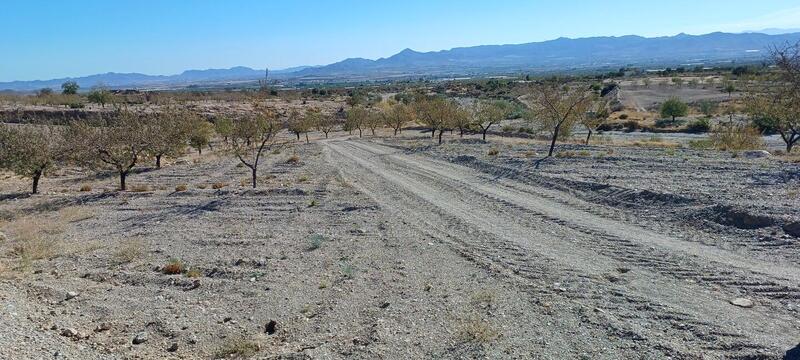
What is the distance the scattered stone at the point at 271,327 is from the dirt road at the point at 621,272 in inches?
188

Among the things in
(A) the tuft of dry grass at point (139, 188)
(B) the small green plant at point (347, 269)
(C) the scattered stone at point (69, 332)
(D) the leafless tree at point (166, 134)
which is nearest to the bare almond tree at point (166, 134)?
(D) the leafless tree at point (166, 134)

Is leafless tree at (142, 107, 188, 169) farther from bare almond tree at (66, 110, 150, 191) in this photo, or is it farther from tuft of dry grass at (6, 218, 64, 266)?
tuft of dry grass at (6, 218, 64, 266)

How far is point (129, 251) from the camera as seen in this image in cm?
1565

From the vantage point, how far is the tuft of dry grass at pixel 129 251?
15.3 metres

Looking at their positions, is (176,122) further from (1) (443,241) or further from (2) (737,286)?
(2) (737,286)

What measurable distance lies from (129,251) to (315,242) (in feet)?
16.6

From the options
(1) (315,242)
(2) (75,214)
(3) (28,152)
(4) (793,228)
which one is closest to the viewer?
(4) (793,228)

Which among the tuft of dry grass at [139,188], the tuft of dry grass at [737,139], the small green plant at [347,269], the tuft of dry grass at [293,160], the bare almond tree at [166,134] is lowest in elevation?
the tuft of dry grass at [737,139]

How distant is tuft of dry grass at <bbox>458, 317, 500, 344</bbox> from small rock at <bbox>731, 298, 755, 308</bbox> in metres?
4.28

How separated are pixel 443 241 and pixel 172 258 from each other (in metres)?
7.29

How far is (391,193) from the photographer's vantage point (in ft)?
78.2

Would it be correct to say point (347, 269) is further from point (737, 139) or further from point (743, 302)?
point (737, 139)

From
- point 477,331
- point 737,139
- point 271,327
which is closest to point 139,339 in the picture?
point 271,327

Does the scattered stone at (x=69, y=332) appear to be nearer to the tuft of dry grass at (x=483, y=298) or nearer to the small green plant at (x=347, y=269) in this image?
the small green plant at (x=347, y=269)
